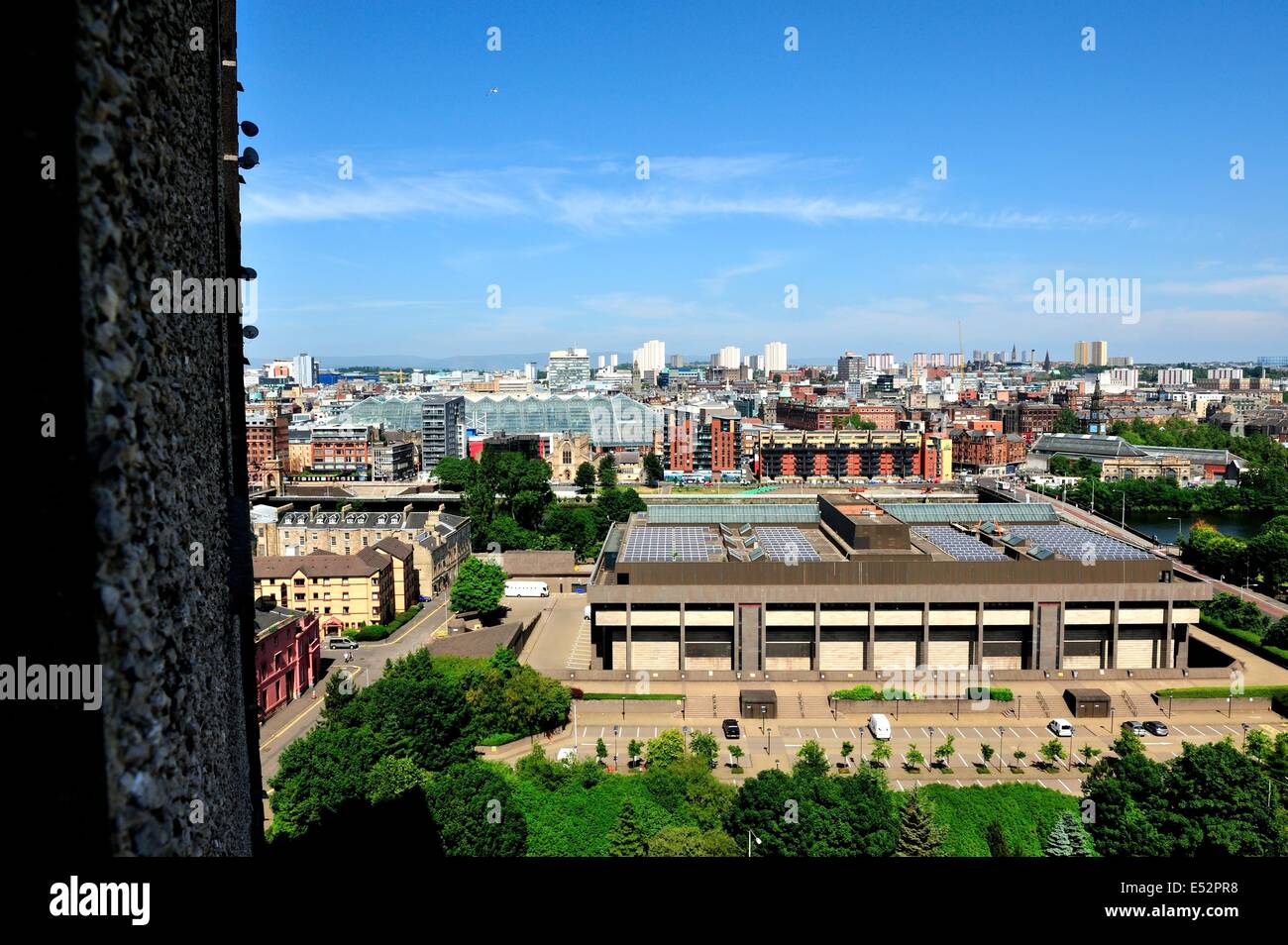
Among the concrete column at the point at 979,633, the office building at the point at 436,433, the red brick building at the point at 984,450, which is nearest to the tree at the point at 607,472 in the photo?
the office building at the point at 436,433

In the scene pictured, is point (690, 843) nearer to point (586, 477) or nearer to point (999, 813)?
point (999, 813)

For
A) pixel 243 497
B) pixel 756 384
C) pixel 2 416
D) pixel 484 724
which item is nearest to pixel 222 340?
pixel 243 497

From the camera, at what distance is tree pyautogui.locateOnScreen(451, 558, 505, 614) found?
24812mm

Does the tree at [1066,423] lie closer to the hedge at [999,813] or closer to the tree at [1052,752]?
the tree at [1052,752]

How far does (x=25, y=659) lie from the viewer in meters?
1.63

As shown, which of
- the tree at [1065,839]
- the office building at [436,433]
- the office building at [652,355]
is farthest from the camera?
the office building at [652,355]

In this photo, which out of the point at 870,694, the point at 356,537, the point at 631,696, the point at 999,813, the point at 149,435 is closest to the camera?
the point at 149,435

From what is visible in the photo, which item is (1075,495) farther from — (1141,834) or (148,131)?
(148,131)

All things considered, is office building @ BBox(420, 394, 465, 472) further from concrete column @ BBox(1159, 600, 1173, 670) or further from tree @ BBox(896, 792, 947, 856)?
tree @ BBox(896, 792, 947, 856)

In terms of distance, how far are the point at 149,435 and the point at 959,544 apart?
76.0 feet

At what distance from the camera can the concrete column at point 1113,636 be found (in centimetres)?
2070

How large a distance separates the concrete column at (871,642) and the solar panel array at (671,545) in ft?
12.3

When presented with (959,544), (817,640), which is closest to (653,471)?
(959,544)

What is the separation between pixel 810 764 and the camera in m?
13.8
